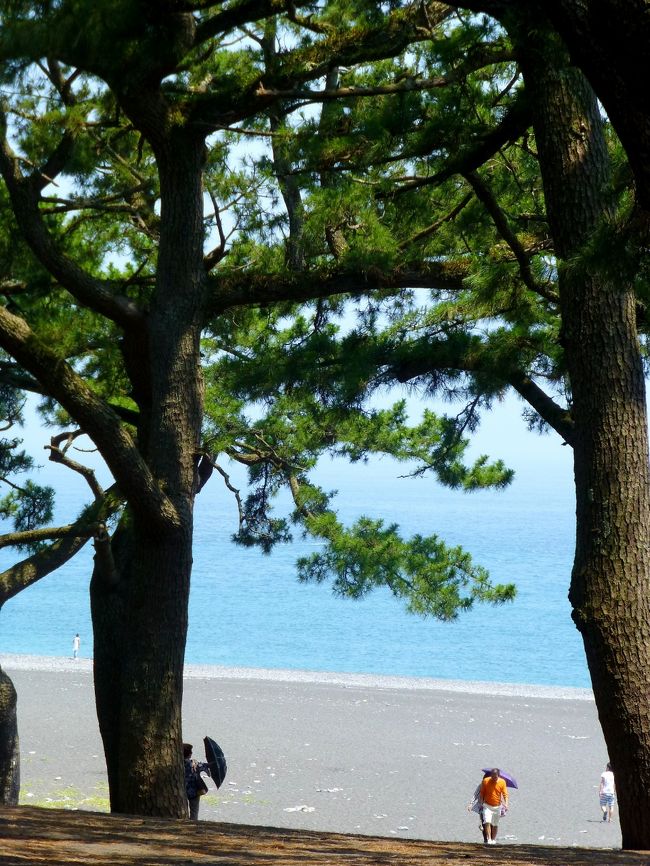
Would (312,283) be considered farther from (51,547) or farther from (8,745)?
(8,745)

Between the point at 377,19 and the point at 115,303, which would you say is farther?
the point at 115,303

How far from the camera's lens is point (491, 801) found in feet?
28.9

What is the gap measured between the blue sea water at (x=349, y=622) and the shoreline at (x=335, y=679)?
4145 mm

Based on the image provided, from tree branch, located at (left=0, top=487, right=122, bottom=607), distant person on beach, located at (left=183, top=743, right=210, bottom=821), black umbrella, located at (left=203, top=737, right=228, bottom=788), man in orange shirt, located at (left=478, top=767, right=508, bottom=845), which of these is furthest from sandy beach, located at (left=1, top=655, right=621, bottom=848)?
black umbrella, located at (left=203, top=737, right=228, bottom=788)

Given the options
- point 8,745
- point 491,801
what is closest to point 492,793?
point 491,801

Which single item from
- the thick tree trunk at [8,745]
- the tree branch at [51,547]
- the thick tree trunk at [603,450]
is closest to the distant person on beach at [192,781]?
the thick tree trunk at [8,745]

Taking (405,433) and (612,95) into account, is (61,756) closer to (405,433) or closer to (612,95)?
(405,433)

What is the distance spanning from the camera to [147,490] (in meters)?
5.62

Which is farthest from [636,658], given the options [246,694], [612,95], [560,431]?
[246,694]

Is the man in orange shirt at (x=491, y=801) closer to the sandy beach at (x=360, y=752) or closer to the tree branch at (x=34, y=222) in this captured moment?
the sandy beach at (x=360, y=752)

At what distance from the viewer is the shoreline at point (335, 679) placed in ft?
73.9

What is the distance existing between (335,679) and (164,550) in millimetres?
18919

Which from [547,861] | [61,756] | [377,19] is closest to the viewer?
[547,861]

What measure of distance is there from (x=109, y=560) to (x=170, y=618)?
138 centimetres
